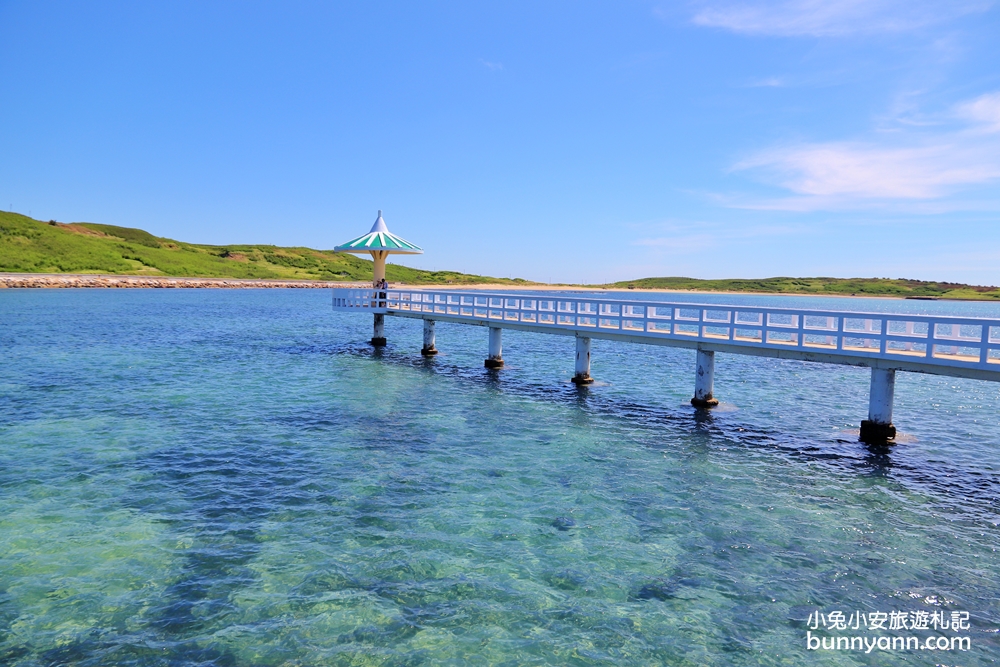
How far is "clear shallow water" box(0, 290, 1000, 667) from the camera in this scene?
310 inches

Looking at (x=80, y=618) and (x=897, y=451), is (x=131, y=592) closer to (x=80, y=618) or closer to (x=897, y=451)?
(x=80, y=618)

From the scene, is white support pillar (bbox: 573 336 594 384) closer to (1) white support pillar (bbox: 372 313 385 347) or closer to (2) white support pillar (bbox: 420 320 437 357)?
(2) white support pillar (bbox: 420 320 437 357)

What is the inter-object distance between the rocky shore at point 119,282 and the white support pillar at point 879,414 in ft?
Answer: 404

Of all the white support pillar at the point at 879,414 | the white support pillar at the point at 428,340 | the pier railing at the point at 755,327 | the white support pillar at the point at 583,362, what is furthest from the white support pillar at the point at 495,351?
the white support pillar at the point at 879,414

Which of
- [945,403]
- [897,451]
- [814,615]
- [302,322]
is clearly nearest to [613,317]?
[897,451]

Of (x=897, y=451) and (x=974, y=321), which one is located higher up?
(x=974, y=321)

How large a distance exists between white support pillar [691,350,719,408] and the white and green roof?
1919 centimetres

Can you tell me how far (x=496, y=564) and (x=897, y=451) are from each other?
13.2 meters

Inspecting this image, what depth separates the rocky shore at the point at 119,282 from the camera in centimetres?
10800

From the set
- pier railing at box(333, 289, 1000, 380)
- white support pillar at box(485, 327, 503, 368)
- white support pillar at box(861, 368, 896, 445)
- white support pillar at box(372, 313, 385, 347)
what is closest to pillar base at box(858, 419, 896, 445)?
white support pillar at box(861, 368, 896, 445)

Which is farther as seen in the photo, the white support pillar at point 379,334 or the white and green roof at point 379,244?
the white support pillar at point 379,334

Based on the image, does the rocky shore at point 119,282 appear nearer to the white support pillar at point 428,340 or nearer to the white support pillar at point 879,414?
the white support pillar at point 428,340

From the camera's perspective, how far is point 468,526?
36.8ft

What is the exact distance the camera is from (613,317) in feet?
79.3
